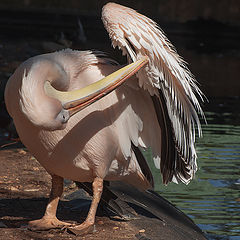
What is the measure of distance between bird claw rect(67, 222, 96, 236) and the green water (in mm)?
1324

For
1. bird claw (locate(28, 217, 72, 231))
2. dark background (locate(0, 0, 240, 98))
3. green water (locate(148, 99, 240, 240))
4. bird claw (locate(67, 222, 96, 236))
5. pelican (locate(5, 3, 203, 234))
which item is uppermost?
pelican (locate(5, 3, 203, 234))

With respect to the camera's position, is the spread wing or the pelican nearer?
the pelican

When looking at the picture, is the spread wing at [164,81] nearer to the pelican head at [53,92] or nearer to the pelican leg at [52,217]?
the pelican head at [53,92]

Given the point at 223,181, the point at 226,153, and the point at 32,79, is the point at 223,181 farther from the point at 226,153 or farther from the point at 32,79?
the point at 32,79

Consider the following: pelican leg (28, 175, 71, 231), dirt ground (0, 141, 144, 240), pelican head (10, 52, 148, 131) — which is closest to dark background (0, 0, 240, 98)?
dirt ground (0, 141, 144, 240)

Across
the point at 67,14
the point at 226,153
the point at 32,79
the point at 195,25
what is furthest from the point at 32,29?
the point at 32,79

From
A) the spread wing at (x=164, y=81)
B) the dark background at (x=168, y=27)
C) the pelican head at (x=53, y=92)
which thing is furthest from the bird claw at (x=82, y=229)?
the dark background at (x=168, y=27)

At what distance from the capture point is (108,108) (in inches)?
157

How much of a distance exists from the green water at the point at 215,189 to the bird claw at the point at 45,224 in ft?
4.58

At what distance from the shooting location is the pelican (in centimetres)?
348

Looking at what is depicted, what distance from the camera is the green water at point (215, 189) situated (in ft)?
17.2

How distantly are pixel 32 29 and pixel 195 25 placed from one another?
27.9ft

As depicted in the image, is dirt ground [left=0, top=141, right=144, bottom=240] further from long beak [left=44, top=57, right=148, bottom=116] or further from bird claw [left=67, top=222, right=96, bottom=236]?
long beak [left=44, top=57, right=148, bottom=116]

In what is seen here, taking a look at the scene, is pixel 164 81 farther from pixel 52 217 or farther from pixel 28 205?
pixel 28 205
